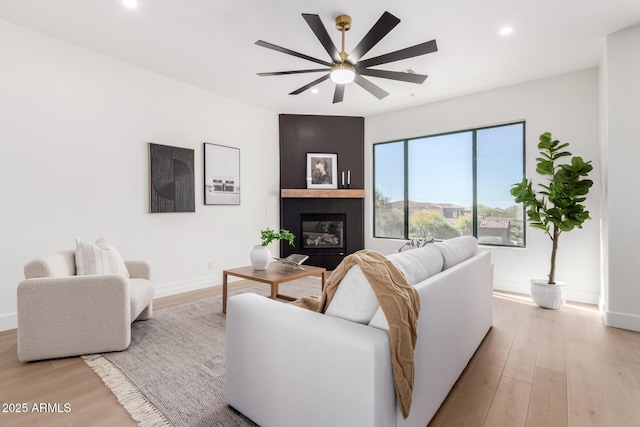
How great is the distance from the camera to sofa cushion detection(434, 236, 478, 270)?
2125mm

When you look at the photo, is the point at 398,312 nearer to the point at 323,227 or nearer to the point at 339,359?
the point at 339,359

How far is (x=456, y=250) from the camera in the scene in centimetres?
229

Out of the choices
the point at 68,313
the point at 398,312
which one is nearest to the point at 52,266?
the point at 68,313

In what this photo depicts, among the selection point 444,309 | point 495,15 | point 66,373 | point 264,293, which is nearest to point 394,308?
point 444,309

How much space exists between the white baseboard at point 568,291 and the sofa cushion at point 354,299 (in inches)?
154

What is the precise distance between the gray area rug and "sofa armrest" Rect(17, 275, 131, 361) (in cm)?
13

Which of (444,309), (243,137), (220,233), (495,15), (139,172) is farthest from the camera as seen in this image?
(243,137)

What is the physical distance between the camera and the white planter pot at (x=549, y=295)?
3.59 metres

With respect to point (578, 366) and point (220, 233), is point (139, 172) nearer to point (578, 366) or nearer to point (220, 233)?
point (220, 233)

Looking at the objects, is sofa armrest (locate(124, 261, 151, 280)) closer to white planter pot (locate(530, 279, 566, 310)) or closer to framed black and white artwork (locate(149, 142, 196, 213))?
framed black and white artwork (locate(149, 142, 196, 213))

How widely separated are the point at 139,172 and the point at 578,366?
464 centimetres

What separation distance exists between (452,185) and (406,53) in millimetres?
2933

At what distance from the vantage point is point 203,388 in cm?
196

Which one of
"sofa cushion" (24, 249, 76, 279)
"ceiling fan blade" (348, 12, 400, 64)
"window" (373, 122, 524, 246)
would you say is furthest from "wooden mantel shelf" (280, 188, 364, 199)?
"sofa cushion" (24, 249, 76, 279)
